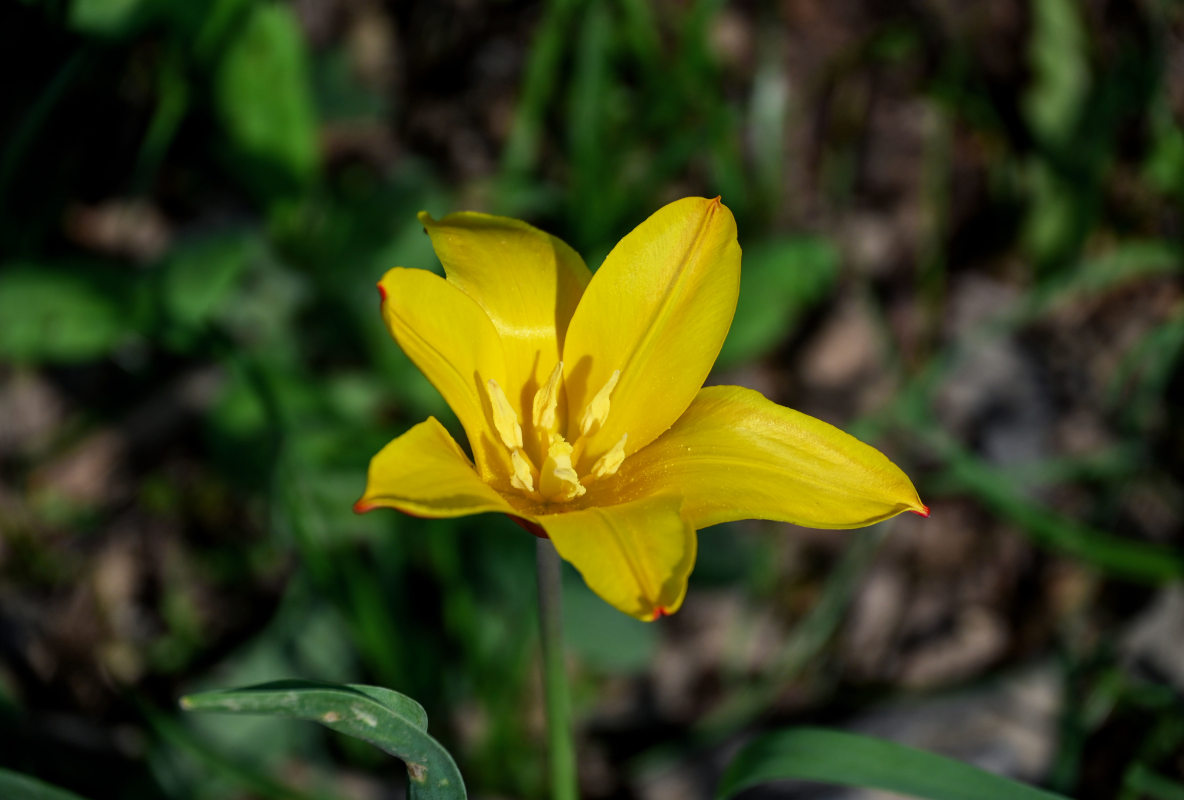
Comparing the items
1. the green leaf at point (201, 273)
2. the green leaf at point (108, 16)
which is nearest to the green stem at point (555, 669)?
the green leaf at point (201, 273)

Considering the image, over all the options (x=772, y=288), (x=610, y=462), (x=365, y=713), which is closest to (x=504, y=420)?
(x=610, y=462)

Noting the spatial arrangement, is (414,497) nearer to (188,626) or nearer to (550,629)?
(550,629)

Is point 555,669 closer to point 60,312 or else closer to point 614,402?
point 614,402

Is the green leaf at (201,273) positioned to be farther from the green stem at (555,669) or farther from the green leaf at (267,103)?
the green stem at (555,669)

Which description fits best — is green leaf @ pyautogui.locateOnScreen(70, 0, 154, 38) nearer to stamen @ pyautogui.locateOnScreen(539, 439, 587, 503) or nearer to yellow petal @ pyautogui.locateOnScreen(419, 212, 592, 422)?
yellow petal @ pyautogui.locateOnScreen(419, 212, 592, 422)

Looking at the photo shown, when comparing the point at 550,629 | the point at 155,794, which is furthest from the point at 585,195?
the point at 155,794
